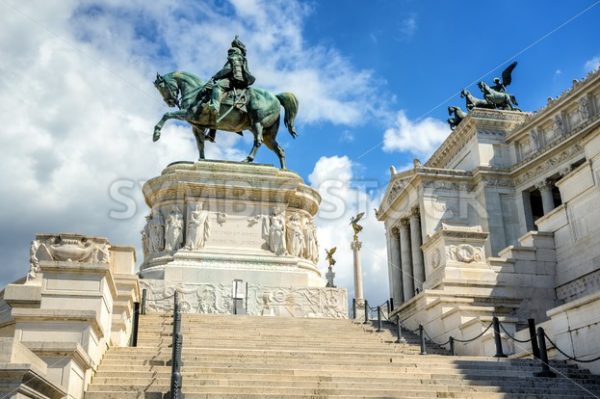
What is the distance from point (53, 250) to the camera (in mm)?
14078

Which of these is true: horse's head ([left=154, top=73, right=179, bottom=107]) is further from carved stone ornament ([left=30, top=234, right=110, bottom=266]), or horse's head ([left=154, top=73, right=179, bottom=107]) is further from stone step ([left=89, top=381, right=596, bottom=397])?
stone step ([left=89, top=381, right=596, bottom=397])

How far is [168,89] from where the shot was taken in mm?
29328

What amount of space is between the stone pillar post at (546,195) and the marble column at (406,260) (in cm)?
1135

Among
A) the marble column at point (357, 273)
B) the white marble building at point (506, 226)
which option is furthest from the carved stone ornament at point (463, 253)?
the marble column at point (357, 273)

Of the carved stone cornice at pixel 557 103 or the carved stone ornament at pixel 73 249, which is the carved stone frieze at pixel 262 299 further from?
the carved stone cornice at pixel 557 103

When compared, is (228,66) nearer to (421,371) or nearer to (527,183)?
(421,371)

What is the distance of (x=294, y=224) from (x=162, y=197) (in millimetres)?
5768

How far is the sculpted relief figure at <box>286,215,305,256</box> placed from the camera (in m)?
27.3

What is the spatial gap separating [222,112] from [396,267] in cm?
2949

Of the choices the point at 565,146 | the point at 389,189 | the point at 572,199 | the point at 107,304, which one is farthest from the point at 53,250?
the point at 389,189

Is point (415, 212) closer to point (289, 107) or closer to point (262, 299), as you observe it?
point (289, 107)

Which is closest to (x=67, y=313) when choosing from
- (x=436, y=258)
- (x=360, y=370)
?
(x=360, y=370)

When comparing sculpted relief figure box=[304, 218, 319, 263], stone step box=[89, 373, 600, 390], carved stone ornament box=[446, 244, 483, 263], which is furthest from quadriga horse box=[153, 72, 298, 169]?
stone step box=[89, 373, 600, 390]

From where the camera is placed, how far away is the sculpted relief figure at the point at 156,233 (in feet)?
87.9
